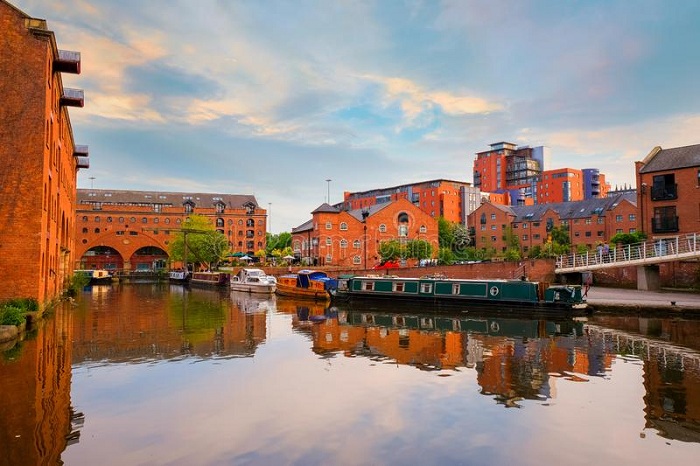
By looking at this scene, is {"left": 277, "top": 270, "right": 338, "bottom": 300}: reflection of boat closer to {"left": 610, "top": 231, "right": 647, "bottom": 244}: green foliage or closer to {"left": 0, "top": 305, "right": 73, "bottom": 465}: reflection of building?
{"left": 610, "top": 231, "right": 647, "bottom": 244}: green foliage

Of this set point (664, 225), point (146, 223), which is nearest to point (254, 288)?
point (664, 225)

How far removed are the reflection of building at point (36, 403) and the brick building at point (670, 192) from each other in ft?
115

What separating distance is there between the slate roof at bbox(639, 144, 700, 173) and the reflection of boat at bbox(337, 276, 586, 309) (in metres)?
14.0

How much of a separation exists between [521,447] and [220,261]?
68641 millimetres

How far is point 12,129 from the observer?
67.5 feet

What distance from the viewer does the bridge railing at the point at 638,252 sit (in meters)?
30.0

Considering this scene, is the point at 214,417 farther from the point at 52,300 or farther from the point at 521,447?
the point at 52,300

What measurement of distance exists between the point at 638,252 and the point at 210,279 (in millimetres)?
41821

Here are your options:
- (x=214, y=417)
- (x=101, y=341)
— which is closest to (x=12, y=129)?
(x=101, y=341)

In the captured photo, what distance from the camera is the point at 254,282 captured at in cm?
4669

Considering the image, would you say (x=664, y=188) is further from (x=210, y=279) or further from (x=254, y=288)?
(x=210, y=279)

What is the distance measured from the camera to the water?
831 cm

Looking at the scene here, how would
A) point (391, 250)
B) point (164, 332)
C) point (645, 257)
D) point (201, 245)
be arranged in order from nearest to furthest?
point (164, 332) → point (645, 257) → point (391, 250) → point (201, 245)

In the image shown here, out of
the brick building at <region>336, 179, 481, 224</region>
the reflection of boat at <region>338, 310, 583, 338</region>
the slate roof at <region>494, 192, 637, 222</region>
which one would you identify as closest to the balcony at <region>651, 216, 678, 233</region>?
the reflection of boat at <region>338, 310, 583, 338</region>
